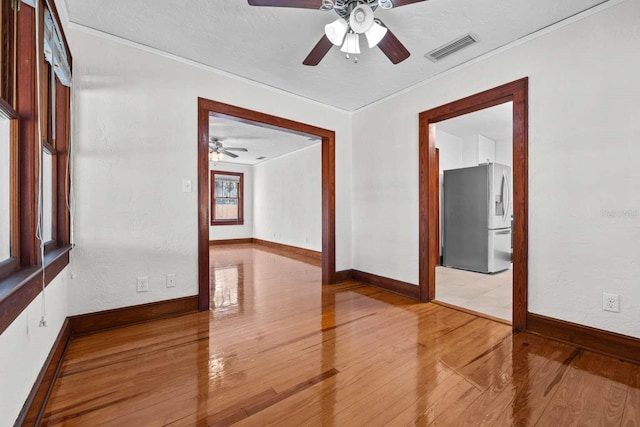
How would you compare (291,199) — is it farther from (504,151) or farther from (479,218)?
(504,151)

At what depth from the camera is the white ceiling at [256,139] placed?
15.5 feet

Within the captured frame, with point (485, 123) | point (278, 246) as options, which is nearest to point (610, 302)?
point (485, 123)

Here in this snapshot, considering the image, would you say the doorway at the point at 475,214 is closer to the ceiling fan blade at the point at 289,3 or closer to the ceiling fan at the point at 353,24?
the ceiling fan at the point at 353,24

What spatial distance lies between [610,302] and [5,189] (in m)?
3.68

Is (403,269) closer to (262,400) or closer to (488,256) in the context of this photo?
(488,256)

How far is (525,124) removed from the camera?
238 cm

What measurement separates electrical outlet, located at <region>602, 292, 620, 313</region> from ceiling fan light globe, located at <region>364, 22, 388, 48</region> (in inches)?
96.3

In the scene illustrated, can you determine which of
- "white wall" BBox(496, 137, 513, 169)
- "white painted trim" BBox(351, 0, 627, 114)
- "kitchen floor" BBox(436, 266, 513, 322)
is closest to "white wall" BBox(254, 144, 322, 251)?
"kitchen floor" BBox(436, 266, 513, 322)

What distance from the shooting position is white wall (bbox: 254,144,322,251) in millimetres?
6172

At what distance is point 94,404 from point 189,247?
1.50 m

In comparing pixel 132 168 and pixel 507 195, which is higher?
pixel 132 168

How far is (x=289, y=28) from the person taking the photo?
7.51 feet

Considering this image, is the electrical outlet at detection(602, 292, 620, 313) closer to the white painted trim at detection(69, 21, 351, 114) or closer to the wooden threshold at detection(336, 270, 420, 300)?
the wooden threshold at detection(336, 270, 420, 300)

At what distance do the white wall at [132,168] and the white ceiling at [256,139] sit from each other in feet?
5.08
